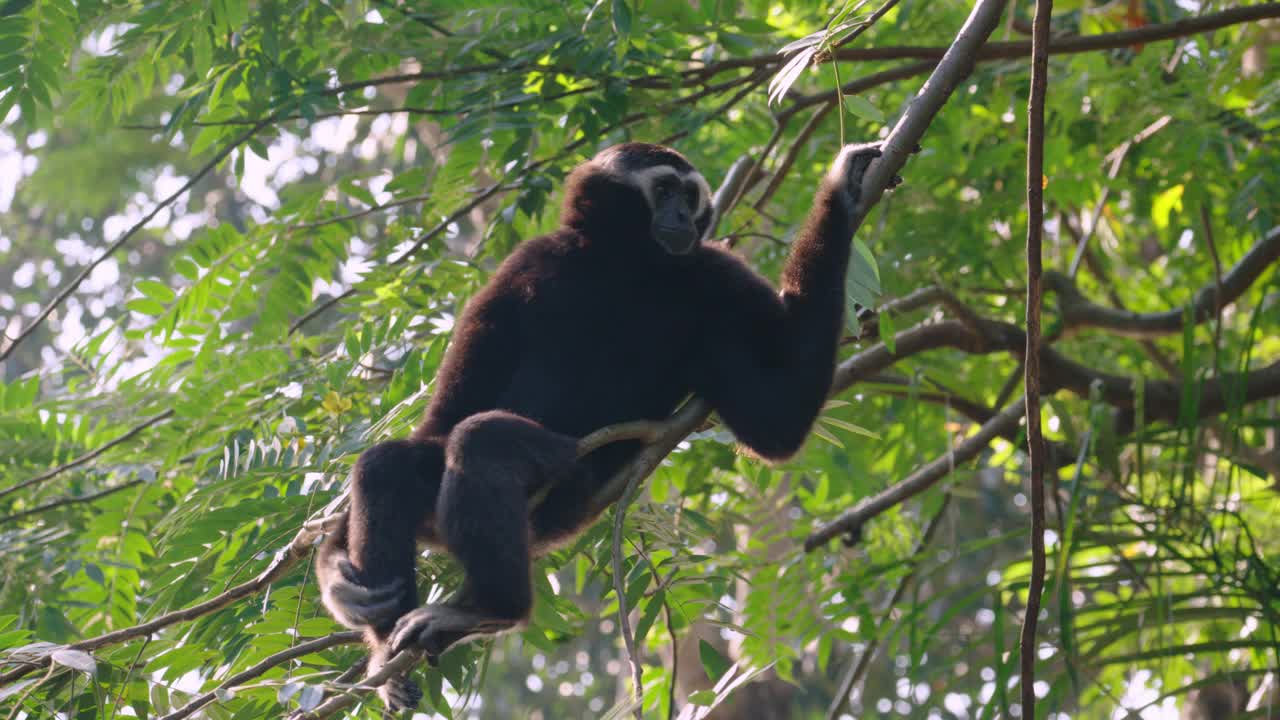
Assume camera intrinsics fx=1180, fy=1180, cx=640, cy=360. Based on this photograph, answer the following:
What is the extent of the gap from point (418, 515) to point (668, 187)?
1295 millimetres

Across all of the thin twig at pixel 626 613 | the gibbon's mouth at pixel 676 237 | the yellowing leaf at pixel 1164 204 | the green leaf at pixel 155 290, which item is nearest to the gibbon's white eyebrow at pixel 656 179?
the gibbon's mouth at pixel 676 237

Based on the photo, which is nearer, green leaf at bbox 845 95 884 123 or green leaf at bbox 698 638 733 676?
green leaf at bbox 845 95 884 123

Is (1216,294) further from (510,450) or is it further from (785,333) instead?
(510,450)

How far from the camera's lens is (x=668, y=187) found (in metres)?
→ 3.71

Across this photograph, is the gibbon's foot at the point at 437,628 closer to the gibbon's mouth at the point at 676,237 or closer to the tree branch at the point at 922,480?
the gibbon's mouth at the point at 676,237

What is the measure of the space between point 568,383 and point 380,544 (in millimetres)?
775

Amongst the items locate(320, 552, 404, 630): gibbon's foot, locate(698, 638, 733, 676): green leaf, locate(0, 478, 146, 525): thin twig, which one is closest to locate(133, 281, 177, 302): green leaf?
locate(0, 478, 146, 525): thin twig

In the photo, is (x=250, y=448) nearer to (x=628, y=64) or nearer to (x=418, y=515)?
(x=418, y=515)

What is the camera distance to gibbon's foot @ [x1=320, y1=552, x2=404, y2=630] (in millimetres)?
2988

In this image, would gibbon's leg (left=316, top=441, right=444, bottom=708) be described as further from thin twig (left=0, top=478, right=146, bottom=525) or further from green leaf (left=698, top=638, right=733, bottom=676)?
thin twig (left=0, top=478, right=146, bottom=525)

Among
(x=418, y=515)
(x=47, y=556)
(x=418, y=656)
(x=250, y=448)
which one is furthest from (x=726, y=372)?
(x=47, y=556)

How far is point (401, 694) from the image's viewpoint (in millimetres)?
2834

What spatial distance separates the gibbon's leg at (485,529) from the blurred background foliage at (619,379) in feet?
1.42

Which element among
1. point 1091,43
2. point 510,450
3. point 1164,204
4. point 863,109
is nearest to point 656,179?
point 863,109
